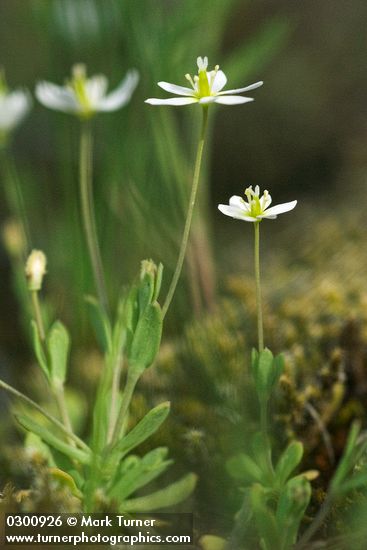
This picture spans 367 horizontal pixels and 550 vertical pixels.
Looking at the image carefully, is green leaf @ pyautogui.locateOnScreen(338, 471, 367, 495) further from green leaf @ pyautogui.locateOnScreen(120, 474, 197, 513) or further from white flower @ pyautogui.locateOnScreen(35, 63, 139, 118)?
white flower @ pyautogui.locateOnScreen(35, 63, 139, 118)

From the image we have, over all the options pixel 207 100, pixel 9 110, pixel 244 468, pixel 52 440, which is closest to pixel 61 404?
pixel 52 440

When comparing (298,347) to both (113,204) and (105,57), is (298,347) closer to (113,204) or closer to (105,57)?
(113,204)

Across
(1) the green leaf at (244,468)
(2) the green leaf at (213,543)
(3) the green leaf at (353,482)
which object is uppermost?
(1) the green leaf at (244,468)

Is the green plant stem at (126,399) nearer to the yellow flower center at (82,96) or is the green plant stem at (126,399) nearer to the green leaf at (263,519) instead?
the green leaf at (263,519)

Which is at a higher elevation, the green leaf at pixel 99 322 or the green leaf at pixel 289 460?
the green leaf at pixel 99 322

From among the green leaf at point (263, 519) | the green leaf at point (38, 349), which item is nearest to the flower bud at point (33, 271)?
the green leaf at point (38, 349)

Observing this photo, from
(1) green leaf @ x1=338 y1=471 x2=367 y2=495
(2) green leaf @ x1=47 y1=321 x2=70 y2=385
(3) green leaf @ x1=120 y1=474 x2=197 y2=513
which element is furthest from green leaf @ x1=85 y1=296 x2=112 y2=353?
(1) green leaf @ x1=338 y1=471 x2=367 y2=495

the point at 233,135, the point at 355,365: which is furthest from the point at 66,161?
the point at 233,135
